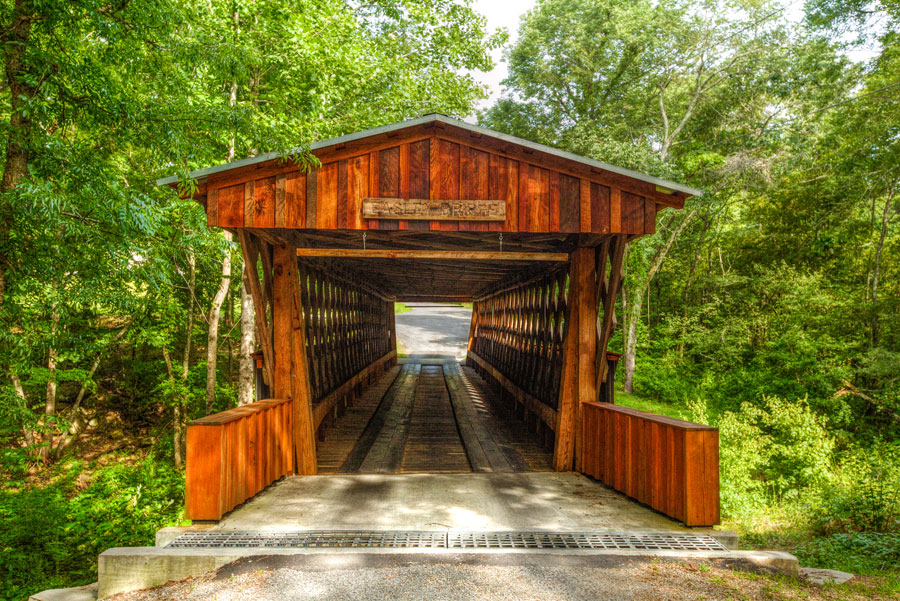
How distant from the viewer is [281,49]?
8281mm

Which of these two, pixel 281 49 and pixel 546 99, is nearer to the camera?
pixel 281 49

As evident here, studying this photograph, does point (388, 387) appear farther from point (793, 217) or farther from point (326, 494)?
point (793, 217)

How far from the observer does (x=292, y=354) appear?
5.73 metres

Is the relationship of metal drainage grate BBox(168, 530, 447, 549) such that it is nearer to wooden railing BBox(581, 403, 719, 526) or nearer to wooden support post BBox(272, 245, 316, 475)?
wooden railing BBox(581, 403, 719, 526)

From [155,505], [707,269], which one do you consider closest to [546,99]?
[707,269]

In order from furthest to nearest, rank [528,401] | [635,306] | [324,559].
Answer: [635,306], [528,401], [324,559]

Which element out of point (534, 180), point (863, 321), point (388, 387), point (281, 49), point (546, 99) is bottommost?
point (388, 387)

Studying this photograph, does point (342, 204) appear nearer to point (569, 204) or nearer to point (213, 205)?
point (213, 205)

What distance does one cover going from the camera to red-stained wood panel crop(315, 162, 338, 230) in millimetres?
4922

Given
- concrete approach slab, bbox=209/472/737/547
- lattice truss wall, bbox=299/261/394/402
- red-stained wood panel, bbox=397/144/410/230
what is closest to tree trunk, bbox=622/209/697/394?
lattice truss wall, bbox=299/261/394/402

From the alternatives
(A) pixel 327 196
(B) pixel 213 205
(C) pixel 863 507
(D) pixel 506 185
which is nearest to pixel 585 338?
(D) pixel 506 185

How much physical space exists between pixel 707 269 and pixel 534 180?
50.4 ft

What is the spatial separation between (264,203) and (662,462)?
418cm

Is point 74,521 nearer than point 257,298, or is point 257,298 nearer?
point 257,298
